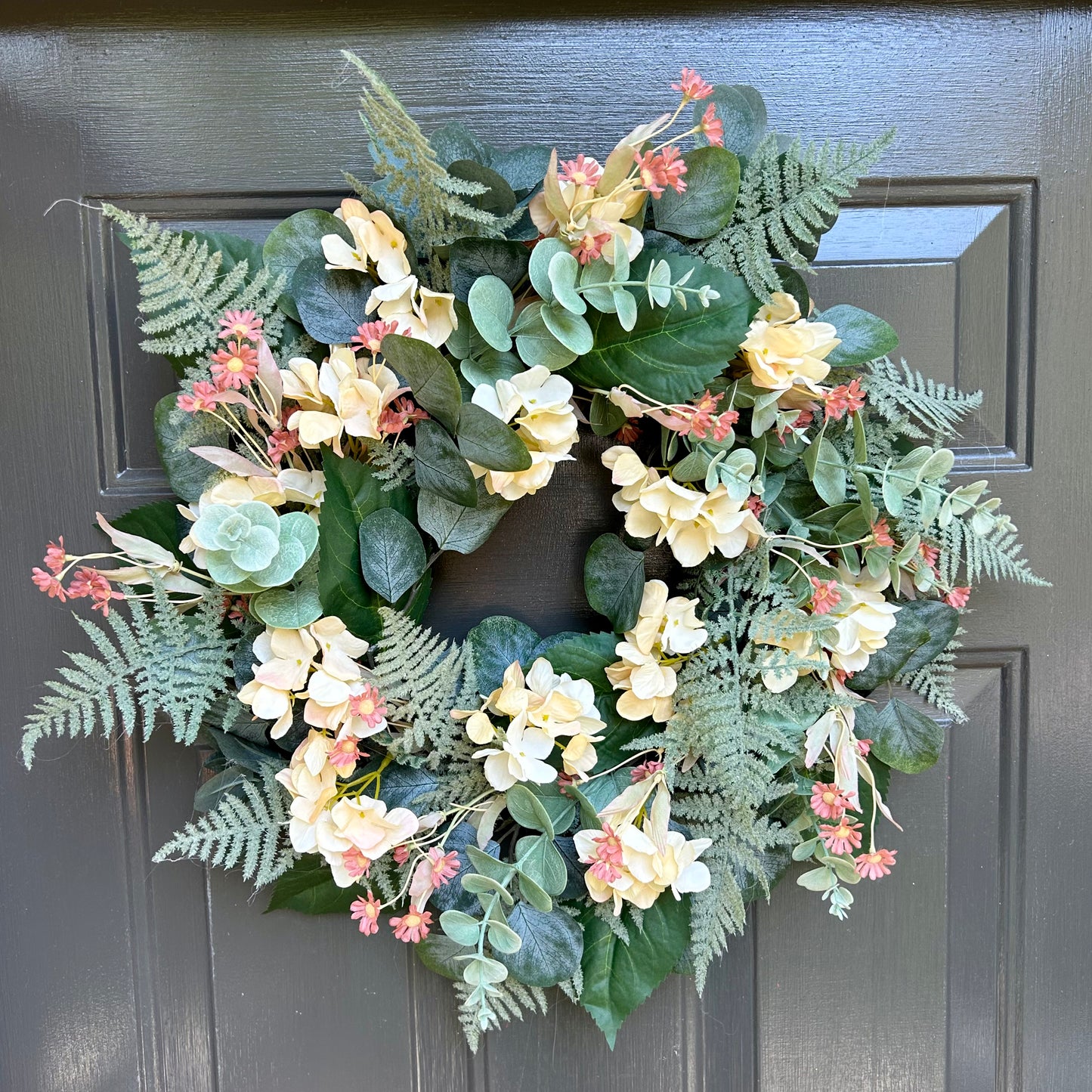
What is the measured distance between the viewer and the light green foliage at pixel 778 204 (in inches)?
20.2

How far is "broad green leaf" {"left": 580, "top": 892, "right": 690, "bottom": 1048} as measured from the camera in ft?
1.99

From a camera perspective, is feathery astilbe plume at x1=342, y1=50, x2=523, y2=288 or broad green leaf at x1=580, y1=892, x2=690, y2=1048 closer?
feathery astilbe plume at x1=342, y1=50, x2=523, y2=288

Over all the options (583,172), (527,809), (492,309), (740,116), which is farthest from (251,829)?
(740,116)

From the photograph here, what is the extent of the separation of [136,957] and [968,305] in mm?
1040

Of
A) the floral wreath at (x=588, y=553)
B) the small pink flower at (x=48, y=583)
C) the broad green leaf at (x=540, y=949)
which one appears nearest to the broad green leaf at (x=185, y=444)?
the floral wreath at (x=588, y=553)

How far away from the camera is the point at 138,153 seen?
0.64 m

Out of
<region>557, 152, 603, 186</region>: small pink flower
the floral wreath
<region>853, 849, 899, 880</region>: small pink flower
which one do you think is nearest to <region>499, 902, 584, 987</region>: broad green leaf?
the floral wreath

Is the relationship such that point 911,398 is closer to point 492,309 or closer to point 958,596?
point 958,596

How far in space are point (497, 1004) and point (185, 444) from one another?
0.54 m

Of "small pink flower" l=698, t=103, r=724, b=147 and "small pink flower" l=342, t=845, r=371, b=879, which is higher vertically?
"small pink flower" l=698, t=103, r=724, b=147

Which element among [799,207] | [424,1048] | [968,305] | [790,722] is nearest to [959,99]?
[968,305]

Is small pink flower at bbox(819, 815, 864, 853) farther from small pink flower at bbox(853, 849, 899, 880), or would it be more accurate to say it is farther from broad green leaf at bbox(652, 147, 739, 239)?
broad green leaf at bbox(652, 147, 739, 239)

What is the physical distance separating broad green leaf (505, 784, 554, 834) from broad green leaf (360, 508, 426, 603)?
0.18m

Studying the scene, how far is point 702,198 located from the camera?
1.73ft
